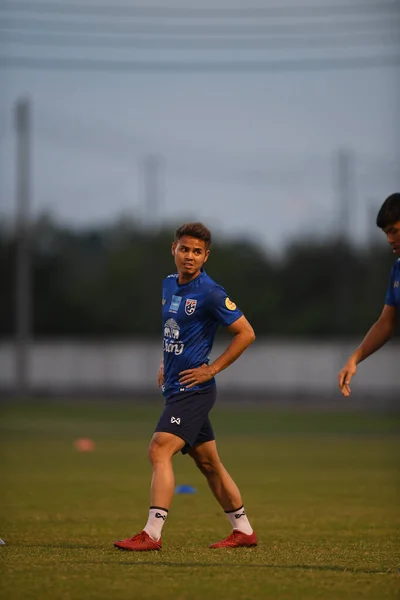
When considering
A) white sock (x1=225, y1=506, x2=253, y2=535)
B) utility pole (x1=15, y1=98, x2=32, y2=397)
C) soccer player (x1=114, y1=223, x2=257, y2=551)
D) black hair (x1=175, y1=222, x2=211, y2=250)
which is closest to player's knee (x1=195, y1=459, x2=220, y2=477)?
soccer player (x1=114, y1=223, x2=257, y2=551)

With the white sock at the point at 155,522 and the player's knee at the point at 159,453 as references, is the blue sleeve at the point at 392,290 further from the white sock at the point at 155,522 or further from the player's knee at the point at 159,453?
the white sock at the point at 155,522

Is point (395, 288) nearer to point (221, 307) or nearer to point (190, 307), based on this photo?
point (221, 307)

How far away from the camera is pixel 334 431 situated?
1038 inches

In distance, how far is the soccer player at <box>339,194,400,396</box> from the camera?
7758mm

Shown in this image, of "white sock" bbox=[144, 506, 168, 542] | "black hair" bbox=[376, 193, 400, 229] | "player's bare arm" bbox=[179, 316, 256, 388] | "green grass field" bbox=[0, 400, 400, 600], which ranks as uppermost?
"black hair" bbox=[376, 193, 400, 229]

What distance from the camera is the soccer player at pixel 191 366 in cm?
876

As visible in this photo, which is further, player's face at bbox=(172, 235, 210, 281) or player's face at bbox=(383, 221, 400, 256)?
player's face at bbox=(172, 235, 210, 281)

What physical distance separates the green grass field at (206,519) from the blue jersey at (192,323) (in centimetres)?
144

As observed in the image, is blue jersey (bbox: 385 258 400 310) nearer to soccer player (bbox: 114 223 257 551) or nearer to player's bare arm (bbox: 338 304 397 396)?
player's bare arm (bbox: 338 304 397 396)

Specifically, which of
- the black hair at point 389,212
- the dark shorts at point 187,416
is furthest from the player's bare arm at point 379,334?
the dark shorts at point 187,416

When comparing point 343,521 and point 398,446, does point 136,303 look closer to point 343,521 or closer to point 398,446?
point 398,446

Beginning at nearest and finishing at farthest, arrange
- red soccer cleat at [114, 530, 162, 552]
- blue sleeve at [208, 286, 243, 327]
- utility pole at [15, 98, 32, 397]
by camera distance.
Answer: red soccer cleat at [114, 530, 162, 552], blue sleeve at [208, 286, 243, 327], utility pole at [15, 98, 32, 397]

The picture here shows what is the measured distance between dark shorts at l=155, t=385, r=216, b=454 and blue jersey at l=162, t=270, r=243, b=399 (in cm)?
7

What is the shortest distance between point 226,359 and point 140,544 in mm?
1565
